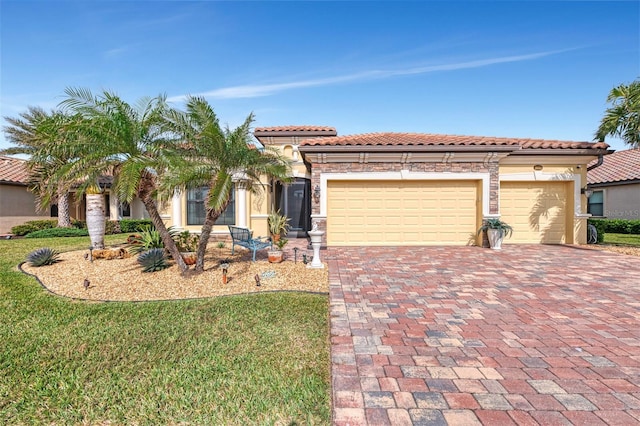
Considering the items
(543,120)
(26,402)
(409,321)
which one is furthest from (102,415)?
(543,120)

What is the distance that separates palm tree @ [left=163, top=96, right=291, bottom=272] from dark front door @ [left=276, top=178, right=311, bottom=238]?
804cm

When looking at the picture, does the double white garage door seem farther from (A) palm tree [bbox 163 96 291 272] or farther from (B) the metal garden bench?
(A) palm tree [bbox 163 96 291 272]

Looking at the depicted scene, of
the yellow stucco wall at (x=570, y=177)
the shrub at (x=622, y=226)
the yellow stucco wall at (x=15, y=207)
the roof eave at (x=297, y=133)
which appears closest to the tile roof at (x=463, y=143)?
the yellow stucco wall at (x=570, y=177)

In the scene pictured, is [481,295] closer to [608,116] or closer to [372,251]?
[372,251]

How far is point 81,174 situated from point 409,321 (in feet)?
24.0

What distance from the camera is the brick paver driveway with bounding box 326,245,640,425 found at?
8.30 ft

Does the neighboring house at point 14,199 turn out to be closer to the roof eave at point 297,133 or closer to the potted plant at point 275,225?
the roof eave at point 297,133

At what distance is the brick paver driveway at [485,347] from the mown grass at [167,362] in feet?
1.55

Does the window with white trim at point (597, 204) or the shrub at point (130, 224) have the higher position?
the window with white trim at point (597, 204)

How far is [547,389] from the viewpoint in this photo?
9.14 ft

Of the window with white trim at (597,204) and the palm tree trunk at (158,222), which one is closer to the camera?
the palm tree trunk at (158,222)

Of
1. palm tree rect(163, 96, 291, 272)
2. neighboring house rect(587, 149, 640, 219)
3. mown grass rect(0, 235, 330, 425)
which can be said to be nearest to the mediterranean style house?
palm tree rect(163, 96, 291, 272)

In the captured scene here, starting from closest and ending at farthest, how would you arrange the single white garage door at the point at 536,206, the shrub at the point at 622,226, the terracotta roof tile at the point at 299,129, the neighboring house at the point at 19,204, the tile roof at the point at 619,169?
the single white garage door at the point at 536,206
the terracotta roof tile at the point at 299,129
the shrub at the point at 622,226
the neighboring house at the point at 19,204
the tile roof at the point at 619,169

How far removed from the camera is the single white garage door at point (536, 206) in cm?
1222
